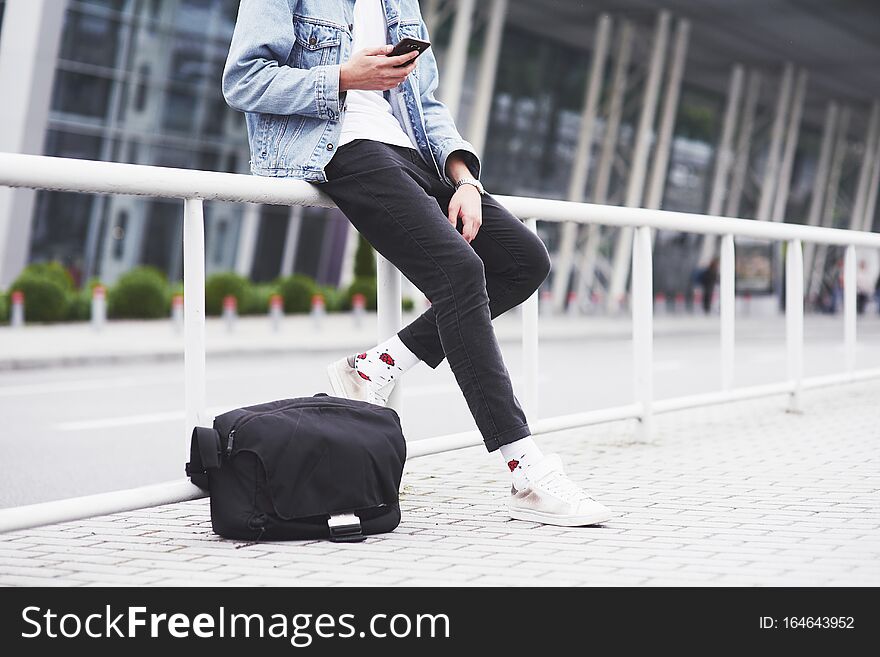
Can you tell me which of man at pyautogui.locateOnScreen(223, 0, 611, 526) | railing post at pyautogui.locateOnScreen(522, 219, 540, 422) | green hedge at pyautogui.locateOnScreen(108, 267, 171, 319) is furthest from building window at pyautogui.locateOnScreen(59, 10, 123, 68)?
man at pyautogui.locateOnScreen(223, 0, 611, 526)

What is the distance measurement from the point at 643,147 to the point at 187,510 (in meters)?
26.9

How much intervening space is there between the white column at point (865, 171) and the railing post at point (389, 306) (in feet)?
136

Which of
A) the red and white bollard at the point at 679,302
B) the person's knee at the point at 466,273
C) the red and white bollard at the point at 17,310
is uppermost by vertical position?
the person's knee at the point at 466,273

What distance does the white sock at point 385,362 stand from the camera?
4137mm

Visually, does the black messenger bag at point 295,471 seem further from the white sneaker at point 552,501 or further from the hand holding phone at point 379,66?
the hand holding phone at point 379,66

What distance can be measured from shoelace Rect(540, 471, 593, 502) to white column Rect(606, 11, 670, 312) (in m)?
25.3

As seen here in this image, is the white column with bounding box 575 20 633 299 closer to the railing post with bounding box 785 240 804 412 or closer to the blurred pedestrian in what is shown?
the blurred pedestrian

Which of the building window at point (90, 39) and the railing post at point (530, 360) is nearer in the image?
the railing post at point (530, 360)

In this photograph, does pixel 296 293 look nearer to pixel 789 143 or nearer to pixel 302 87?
pixel 789 143

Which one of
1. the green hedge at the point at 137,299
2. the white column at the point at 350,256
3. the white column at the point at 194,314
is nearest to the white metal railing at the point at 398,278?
the white column at the point at 194,314

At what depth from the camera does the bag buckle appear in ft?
11.3

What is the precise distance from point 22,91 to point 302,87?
20216mm

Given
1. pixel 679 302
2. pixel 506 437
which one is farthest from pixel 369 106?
pixel 679 302

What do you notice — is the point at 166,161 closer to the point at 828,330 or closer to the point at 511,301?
the point at 828,330
